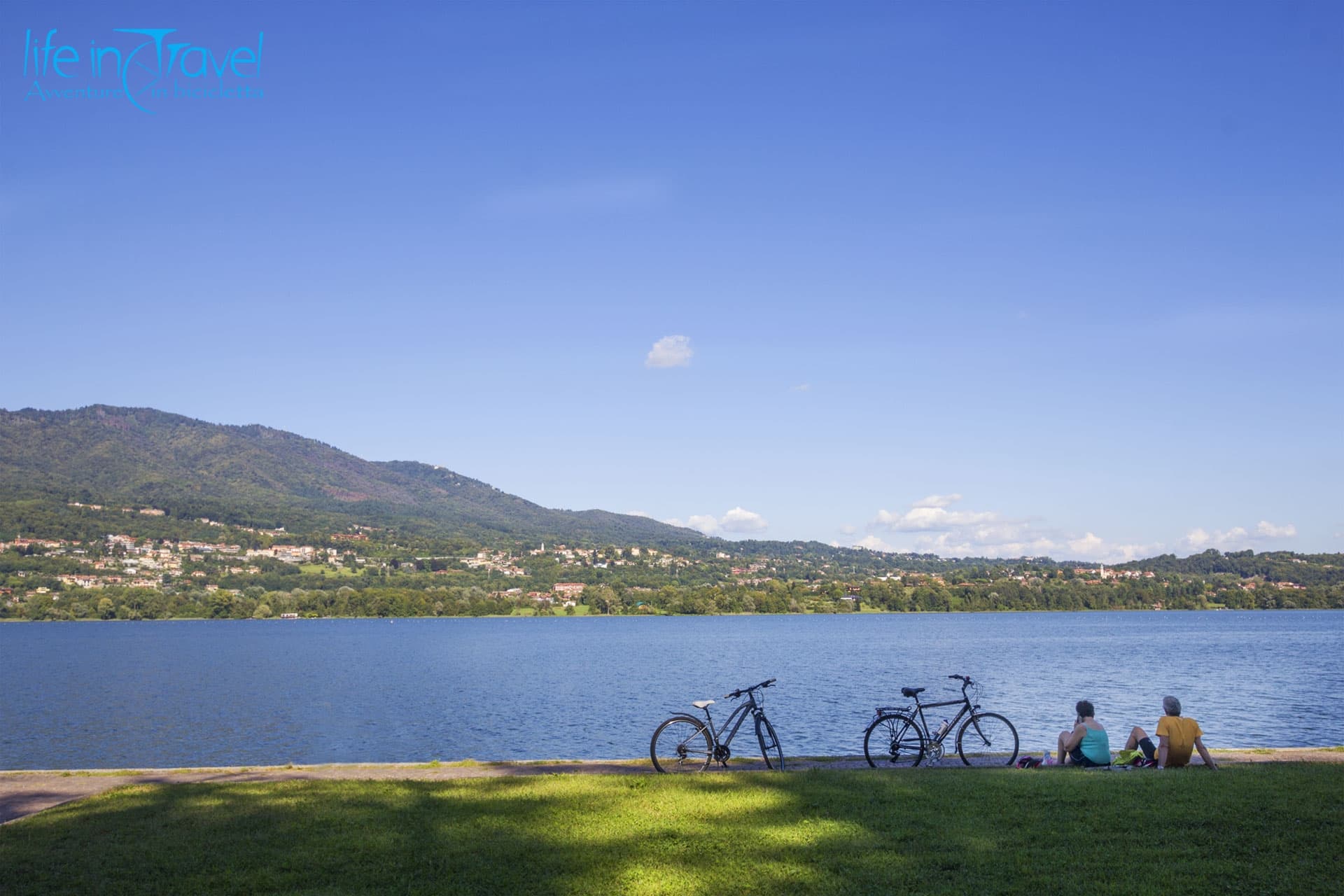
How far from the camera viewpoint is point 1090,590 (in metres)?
183

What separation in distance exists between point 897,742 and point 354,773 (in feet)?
26.4

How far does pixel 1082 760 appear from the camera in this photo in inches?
545

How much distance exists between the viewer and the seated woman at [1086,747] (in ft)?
45.3

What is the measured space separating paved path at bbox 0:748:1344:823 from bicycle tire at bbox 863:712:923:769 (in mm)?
307

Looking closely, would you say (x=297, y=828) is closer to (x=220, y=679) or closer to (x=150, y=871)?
(x=150, y=871)

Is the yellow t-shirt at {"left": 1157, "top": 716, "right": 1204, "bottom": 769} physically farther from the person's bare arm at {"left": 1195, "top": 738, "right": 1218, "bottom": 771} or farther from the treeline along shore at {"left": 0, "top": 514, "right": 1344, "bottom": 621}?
the treeline along shore at {"left": 0, "top": 514, "right": 1344, "bottom": 621}

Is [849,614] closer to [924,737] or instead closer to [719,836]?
[924,737]

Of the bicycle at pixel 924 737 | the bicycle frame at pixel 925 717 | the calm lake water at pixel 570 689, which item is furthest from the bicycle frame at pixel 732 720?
the calm lake water at pixel 570 689

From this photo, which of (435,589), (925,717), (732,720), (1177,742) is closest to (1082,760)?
(1177,742)

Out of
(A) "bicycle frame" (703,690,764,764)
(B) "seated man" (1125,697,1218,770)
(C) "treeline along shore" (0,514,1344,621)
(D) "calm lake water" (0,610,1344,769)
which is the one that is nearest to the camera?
(B) "seated man" (1125,697,1218,770)

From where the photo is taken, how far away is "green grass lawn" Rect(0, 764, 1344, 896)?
7953 millimetres

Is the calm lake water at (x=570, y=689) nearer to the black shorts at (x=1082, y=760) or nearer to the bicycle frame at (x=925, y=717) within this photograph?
the bicycle frame at (x=925, y=717)

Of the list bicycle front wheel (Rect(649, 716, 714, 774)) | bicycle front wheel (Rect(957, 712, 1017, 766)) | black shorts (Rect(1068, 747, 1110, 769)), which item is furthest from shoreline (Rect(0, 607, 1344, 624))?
black shorts (Rect(1068, 747, 1110, 769))

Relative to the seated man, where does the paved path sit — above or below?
below
